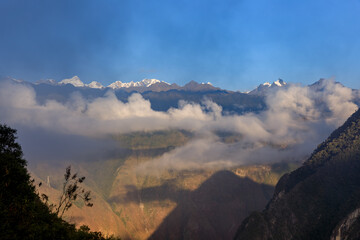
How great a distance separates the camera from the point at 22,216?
5728cm

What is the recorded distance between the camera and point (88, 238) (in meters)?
60.7

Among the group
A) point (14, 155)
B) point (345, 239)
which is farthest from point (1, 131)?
point (345, 239)

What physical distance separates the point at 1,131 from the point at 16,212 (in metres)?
48.9

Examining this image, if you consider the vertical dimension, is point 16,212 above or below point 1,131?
below

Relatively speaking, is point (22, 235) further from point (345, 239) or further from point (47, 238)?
point (345, 239)

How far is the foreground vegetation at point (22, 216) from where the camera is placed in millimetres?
52656

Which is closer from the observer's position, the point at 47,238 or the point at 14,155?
the point at 47,238

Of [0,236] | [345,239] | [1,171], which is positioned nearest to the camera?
[0,236]

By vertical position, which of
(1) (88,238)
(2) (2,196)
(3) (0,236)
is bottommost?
(1) (88,238)

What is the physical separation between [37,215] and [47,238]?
50.0 ft

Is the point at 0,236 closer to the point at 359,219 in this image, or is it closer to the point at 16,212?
the point at 16,212

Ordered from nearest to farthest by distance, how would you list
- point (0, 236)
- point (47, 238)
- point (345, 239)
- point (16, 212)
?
point (0, 236) < point (47, 238) < point (16, 212) < point (345, 239)

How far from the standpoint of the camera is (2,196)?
218 feet

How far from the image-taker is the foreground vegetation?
52.7 metres
